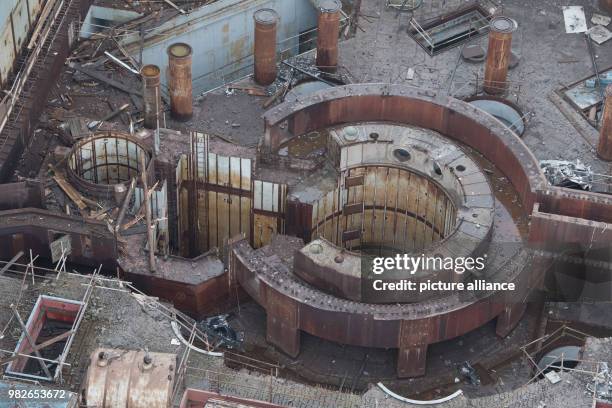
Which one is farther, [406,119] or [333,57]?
[333,57]

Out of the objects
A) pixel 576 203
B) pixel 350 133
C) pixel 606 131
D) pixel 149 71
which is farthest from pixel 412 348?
pixel 149 71

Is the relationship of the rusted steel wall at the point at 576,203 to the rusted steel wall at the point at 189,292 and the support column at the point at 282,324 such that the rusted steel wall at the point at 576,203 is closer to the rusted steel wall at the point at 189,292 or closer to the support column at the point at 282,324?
the support column at the point at 282,324

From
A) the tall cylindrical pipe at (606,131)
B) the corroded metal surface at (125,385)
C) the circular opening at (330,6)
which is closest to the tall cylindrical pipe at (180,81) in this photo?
the circular opening at (330,6)

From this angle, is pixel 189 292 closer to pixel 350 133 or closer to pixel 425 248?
pixel 425 248

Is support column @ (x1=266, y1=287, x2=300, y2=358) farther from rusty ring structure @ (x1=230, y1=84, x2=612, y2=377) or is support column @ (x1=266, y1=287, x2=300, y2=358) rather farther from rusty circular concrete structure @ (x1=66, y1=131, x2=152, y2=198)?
rusty circular concrete structure @ (x1=66, y1=131, x2=152, y2=198)

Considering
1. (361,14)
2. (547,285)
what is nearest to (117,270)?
(547,285)

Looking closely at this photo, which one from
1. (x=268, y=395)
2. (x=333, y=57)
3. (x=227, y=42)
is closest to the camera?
(x=268, y=395)

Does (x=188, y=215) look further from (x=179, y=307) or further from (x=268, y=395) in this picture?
(x=268, y=395)
